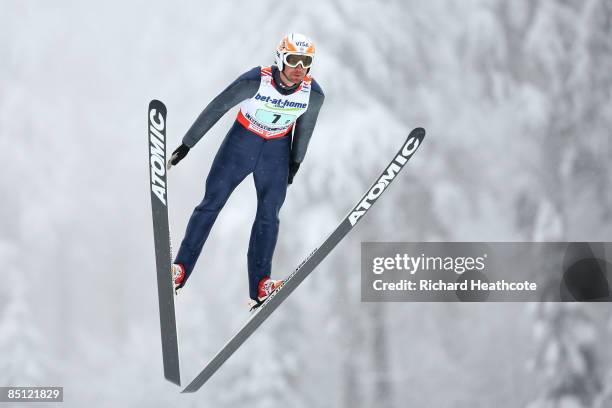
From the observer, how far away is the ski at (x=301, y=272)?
590 cm

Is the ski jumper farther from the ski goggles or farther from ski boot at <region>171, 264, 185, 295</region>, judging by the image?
the ski goggles

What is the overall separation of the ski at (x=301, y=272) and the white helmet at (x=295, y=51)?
1017mm

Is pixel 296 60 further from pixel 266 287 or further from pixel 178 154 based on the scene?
pixel 266 287

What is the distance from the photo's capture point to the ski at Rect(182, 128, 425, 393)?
232 inches

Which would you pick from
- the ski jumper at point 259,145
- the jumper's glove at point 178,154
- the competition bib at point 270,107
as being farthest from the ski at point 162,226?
the competition bib at point 270,107

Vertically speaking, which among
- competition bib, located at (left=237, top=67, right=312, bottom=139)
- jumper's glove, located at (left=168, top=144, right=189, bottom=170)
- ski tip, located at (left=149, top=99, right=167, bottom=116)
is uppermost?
competition bib, located at (left=237, top=67, right=312, bottom=139)

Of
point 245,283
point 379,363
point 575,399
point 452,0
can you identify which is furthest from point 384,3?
point 575,399

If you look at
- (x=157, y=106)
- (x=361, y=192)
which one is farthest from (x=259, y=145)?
(x=361, y=192)

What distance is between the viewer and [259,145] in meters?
5.93

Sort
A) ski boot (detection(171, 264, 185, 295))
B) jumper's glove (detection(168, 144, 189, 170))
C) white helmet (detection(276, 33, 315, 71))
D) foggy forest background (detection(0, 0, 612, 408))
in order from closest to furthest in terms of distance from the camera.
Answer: white helmet (detection(276, 33, 315, 71)) < jumper's glove (detection(168, 144, 189, 170)) < ski boot (detection(171, 264, 185, 295)) < foggy forest background (detection(0, 0, 612, 408))

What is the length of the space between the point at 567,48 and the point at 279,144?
12720mm

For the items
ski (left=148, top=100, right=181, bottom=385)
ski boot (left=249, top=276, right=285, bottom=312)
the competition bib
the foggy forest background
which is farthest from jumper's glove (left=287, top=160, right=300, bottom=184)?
the foggy forest background

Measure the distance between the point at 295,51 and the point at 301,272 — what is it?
1525 mm

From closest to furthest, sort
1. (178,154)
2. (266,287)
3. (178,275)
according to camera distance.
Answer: (178,154) → (178,275) → (266,287)
